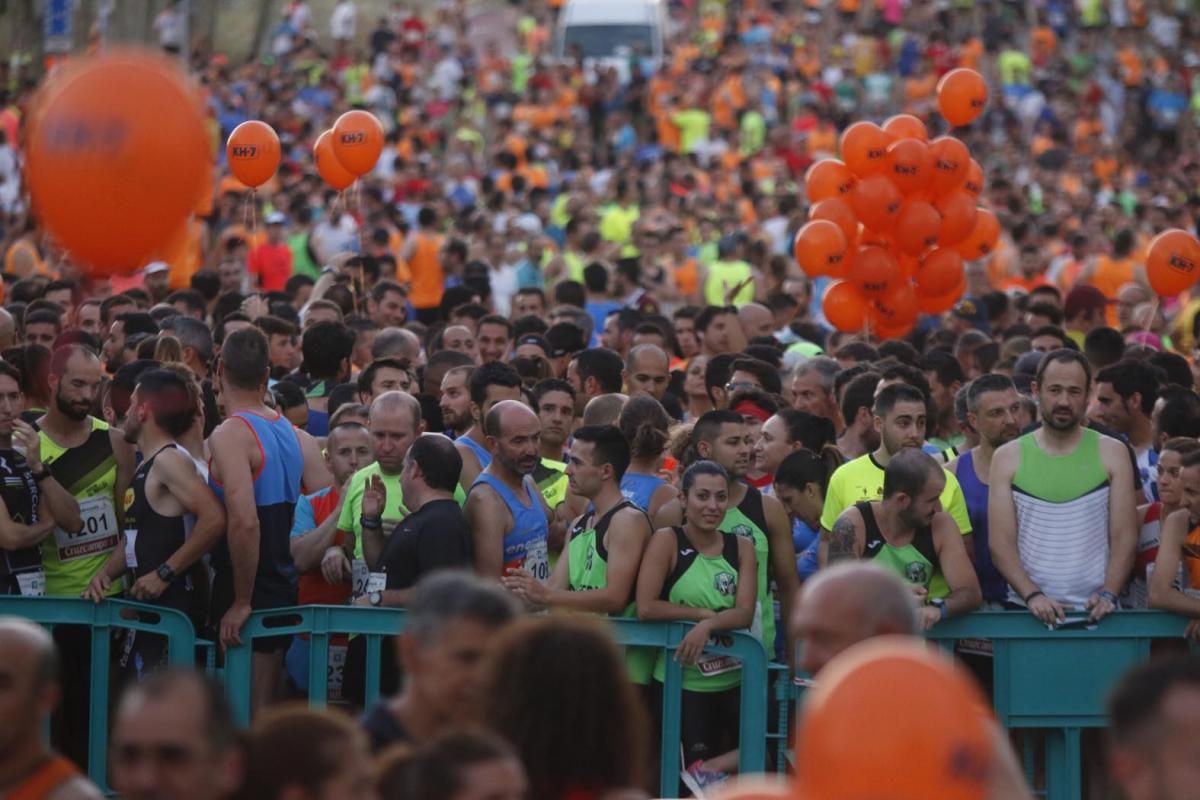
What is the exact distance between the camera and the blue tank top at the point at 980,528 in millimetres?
8008

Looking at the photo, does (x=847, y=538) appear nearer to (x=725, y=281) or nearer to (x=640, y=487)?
(x=640, y=487)

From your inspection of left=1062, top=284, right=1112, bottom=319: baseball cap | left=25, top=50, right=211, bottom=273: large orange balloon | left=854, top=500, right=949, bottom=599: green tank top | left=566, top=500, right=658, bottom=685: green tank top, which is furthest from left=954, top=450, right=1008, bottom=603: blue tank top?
left=1062, top=284, right=1112, bottom=319: baseball cap

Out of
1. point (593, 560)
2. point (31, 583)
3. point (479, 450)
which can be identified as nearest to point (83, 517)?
point (31, 583)

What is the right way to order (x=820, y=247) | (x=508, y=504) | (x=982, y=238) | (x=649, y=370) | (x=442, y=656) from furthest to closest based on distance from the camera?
(x=982, y=238) < (x=820, y=247) < (x=649, y=370) < (x=508, y=504) < (x=442, y=656)

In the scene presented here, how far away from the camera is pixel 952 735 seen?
3.48 m

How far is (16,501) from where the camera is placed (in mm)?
7594

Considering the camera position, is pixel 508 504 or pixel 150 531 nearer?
pixel 150 531

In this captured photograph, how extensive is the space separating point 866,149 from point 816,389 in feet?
10.1

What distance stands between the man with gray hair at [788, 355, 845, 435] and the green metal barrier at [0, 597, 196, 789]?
362 centimetres

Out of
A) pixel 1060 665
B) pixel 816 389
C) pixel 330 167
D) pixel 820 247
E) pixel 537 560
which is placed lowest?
pixel 1060 665

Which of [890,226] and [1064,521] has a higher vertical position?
[890,226]

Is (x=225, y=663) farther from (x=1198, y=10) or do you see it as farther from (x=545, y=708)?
(x=1198, y=10)

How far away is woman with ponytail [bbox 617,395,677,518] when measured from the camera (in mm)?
8141

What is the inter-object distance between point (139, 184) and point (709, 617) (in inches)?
104
